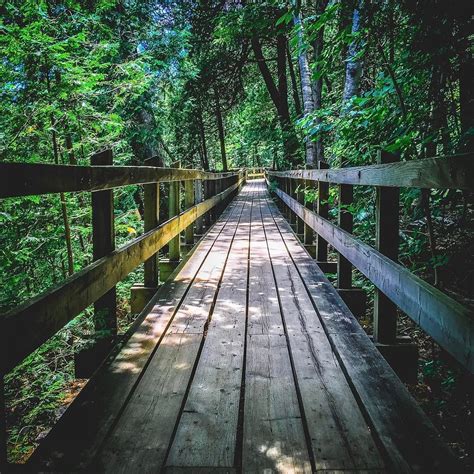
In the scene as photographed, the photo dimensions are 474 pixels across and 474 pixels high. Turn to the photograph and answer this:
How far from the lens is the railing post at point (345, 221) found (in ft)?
11.1

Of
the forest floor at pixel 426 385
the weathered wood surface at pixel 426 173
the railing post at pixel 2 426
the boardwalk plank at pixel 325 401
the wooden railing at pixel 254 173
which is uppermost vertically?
the wooden railing at pixel 254 173

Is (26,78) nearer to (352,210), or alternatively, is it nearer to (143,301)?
(143,301)

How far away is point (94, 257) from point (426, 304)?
175 cm

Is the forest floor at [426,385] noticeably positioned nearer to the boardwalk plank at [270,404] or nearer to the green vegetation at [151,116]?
the green vegetation at [151,116]

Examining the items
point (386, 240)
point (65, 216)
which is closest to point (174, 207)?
point (65, 216)

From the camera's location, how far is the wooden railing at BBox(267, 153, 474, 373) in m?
1.33

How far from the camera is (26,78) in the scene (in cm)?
512

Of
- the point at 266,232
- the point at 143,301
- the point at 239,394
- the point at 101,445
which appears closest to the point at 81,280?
the point at 101,445

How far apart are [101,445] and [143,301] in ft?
6.68

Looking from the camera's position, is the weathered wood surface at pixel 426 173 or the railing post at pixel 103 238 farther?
the railing post at pixel 103 238

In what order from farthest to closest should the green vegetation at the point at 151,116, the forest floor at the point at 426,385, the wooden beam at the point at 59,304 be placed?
the green vegetation at the point at 151,116 < the forest floor at the point at 426,385 < the wooden beam at the point at 59,304

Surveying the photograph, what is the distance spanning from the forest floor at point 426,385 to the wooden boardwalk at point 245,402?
521mm

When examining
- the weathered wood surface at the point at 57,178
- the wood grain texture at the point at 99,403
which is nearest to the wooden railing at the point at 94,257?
the weathered wood surface at the point at 57,178

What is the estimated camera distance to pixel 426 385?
127 inches
